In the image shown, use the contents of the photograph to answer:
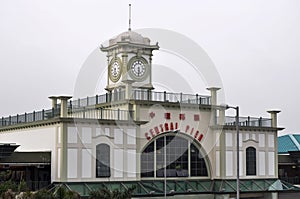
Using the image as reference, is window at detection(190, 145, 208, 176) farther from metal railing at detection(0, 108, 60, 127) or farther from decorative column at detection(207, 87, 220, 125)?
metal railing at detection(0, 108, 60, 127)

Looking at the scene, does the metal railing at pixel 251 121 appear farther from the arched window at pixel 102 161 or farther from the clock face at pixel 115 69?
the arched window at pixel 102 161

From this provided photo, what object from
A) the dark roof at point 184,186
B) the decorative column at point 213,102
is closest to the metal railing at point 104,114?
the dark roof at point 184,186

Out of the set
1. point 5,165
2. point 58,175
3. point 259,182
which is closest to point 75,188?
point 58,175

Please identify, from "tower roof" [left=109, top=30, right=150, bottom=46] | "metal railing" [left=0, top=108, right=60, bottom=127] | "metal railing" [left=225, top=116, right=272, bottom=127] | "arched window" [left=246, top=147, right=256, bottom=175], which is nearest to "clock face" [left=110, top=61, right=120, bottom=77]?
"tower roof" [left=109, top=30, right=150, bottom=46]

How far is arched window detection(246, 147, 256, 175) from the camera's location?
137 feet

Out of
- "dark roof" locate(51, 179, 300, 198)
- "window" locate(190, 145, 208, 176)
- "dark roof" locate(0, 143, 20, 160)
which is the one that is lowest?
"dark roof" locate(51, 179, 300, 198)

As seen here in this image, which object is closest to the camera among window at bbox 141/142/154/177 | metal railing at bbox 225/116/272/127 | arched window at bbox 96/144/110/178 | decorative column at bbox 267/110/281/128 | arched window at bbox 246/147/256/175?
arched window at bbox 96/144/110/178

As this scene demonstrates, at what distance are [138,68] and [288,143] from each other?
67.5ft

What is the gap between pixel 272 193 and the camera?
137 ft

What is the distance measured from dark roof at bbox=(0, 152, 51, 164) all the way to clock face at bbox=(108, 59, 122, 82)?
8459 millimetres

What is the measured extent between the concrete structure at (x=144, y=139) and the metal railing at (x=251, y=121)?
0.23 feet

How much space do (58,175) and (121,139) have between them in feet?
14.8

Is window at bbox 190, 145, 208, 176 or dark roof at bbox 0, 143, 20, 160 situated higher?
dark roof at bbox 0, 143, 20, 160

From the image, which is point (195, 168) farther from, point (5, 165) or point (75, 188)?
point (5, 165)
